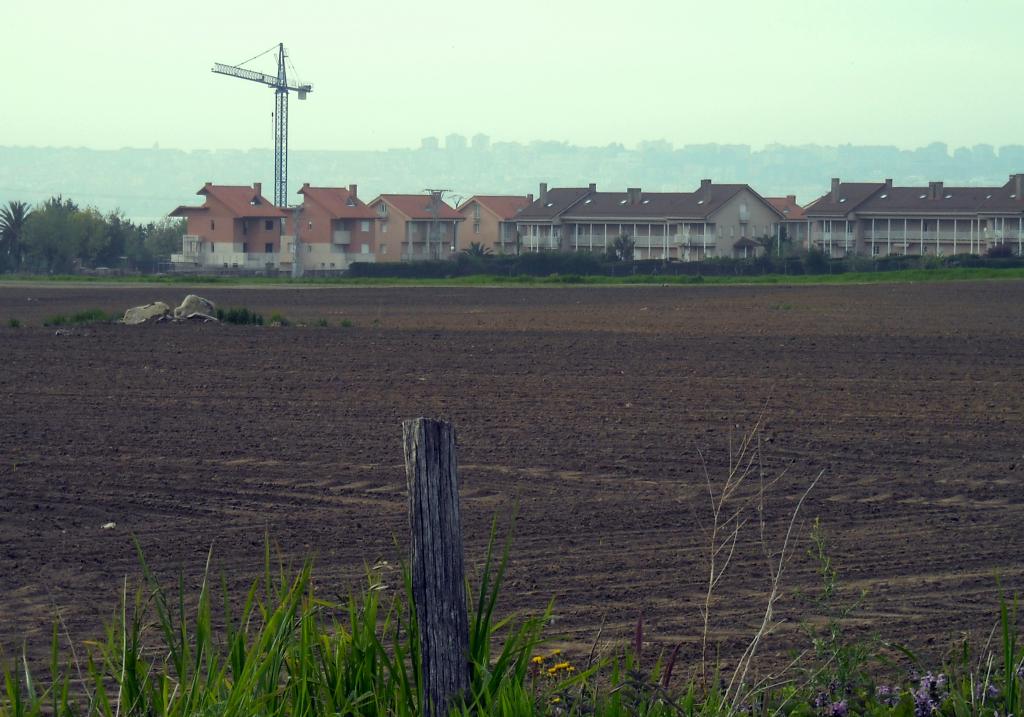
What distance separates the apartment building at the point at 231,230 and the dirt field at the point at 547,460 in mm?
94944

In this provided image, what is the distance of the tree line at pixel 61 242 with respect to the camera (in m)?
114

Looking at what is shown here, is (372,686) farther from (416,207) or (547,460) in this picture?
(416,207)

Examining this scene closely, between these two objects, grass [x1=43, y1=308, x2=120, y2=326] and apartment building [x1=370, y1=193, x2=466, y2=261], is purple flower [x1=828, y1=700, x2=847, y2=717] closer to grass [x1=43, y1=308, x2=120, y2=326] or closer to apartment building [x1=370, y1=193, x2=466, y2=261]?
grass [x1=43, y1=308, x2=120, y2=326]

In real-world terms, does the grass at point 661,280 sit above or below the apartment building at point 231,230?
below

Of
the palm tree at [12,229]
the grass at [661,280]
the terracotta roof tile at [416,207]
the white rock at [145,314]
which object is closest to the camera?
the white rock at [145,314]

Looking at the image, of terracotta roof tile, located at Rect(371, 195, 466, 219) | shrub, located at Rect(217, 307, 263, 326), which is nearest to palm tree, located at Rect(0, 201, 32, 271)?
terracotta roof tile, located at Rect(371, 195, 466, 219)

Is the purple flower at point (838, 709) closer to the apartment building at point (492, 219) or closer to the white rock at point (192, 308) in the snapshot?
the white rock at point (192, 308)

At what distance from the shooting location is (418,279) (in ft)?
260

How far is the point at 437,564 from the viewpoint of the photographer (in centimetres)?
476

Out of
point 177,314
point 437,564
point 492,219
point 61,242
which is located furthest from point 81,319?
point 492,219

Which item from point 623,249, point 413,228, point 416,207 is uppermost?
point 416,207

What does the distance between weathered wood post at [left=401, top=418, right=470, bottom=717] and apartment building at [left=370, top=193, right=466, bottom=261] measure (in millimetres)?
126168

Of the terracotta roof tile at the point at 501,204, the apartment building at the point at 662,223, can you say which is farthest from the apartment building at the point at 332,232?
the apartment building at the point at 662,223

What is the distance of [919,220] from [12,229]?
8061 cm
